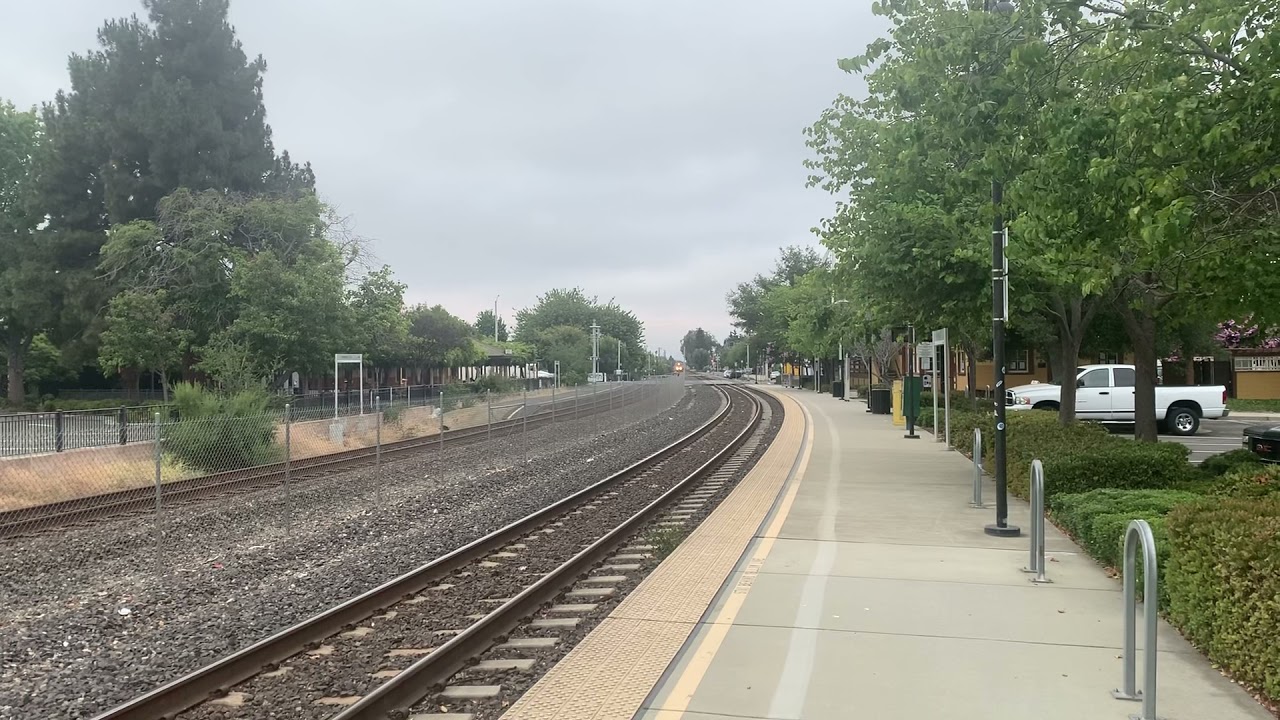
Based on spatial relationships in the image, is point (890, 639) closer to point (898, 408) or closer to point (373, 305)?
→ point (898, 408)

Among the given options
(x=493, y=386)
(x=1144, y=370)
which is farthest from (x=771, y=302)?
(x=1144, y=370)

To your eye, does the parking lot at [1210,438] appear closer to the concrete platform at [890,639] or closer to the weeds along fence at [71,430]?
the concrete platform at [890,639]

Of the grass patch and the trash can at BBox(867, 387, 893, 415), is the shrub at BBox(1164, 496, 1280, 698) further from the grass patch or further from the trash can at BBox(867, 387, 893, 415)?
the trash can at BBox(867, 387, 893, 415)

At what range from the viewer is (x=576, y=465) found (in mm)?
19359

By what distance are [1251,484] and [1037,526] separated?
181 cm

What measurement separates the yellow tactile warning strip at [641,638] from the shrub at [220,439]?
8.56 m

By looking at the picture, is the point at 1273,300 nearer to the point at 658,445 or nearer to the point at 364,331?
the point at 658,445

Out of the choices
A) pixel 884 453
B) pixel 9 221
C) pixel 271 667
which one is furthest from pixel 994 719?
pixel 9 221

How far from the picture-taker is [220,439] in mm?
16062

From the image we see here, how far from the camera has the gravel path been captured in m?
6.11

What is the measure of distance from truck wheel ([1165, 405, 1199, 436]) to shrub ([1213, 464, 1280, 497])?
16808 millimetres

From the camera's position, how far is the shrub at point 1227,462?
10680 millimetres

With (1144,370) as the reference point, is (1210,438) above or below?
below

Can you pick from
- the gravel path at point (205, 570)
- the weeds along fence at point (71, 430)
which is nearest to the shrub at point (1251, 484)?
the gravel path at point (205, 570)
